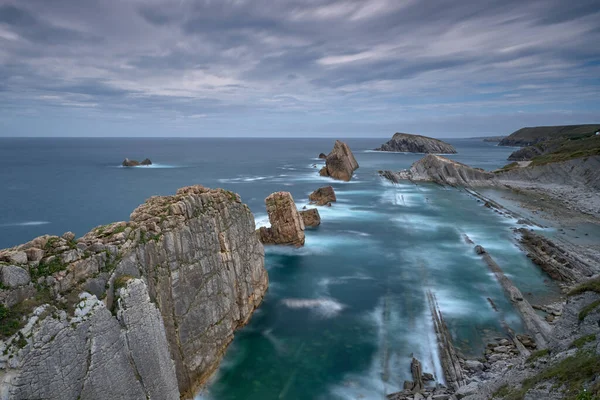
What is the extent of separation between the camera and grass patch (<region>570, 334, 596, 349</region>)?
46.1 feet

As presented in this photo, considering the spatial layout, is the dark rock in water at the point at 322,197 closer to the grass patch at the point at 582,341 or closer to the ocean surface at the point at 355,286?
the ocean surface at the point at 355,286

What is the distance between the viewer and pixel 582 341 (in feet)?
47.2

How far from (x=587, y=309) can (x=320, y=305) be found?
17.4 metres

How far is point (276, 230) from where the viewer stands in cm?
4244

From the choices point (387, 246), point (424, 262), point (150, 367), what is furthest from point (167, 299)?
point (387, 246)

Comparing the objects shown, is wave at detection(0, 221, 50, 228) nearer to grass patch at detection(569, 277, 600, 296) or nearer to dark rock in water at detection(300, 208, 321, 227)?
dark rock in water at detection(300, 208, 321, 227)

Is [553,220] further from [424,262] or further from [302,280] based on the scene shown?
[302,280]

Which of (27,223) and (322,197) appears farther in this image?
(322,197)

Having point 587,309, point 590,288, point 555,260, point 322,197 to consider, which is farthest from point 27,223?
point 555,260

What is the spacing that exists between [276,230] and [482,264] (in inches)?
875

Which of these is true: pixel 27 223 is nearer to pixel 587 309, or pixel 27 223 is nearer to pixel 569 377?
pixel 569 377

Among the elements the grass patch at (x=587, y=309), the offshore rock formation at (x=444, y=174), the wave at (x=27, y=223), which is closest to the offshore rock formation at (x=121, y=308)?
the grass patch at (x=587, y=309)

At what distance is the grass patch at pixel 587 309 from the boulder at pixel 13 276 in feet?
69.7

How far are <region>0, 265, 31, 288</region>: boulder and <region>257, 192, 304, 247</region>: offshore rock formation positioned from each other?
98.1ft
